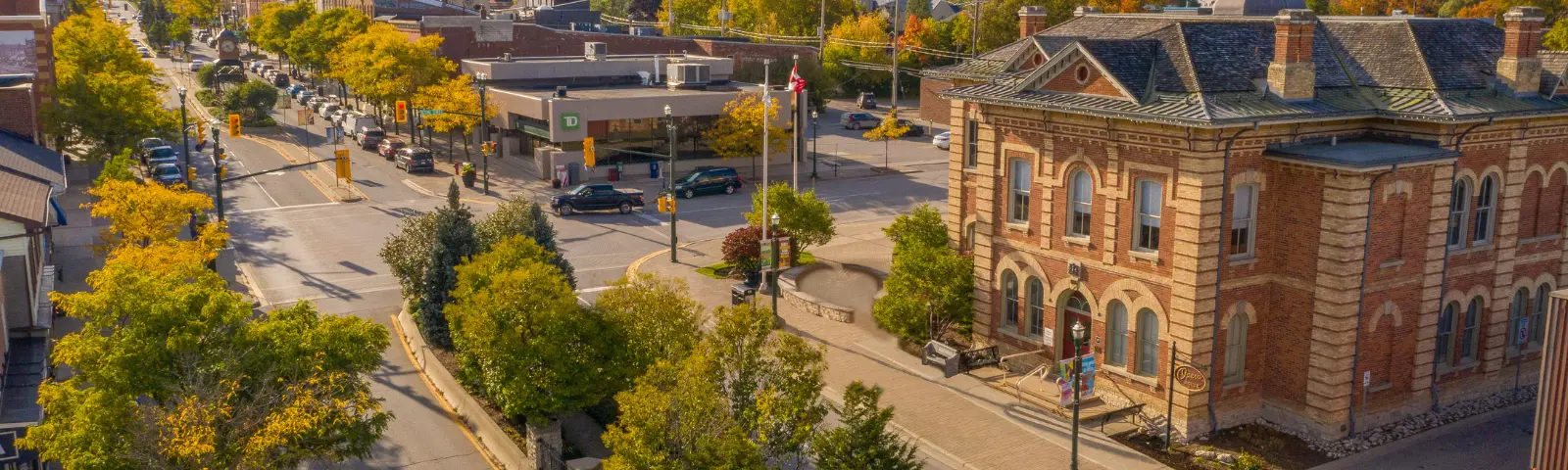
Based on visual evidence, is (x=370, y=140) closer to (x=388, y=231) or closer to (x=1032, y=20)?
(x=388, y=231)

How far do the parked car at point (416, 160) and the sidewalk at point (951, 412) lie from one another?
3284cm

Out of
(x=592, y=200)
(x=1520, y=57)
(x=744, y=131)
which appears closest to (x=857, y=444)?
(x=1520, y=57)

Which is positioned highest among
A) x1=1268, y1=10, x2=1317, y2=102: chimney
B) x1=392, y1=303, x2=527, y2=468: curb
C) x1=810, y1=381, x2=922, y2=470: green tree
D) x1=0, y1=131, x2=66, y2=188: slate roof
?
x1=1268, y1=10, x2=1317, y2=102: chimney

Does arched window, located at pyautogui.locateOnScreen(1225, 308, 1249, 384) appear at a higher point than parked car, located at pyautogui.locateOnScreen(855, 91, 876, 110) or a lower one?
lower

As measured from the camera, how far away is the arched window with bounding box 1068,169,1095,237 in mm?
30719

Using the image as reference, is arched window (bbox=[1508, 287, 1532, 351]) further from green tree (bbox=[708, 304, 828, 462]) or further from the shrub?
the shrub

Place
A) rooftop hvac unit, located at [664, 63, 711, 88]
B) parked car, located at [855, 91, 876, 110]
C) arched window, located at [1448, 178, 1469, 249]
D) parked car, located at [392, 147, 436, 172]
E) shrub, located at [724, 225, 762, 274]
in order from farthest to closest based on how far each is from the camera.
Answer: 1. parked car, located at [855, 91, 876, 110]
2. rooftop hvac unit, located at [664, 63, 711, 88]
3. parked car, located at [392, 147, 436, 172]
4. shrub, located at [724, 225, 762, 274]
5. arched window, located at [1448, 178, 1469, 249]

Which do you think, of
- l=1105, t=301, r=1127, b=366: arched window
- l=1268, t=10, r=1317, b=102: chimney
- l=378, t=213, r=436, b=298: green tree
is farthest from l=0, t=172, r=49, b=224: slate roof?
l=1268, t=10, r=1317, b=102: chimney

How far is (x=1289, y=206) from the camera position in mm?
29094

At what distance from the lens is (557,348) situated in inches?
1029

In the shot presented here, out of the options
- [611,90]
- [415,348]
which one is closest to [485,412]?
[415,348]

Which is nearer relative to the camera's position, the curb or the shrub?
the curb

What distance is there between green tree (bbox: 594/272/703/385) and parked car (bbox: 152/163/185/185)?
42.6 m

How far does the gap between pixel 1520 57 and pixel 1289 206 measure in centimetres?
700
